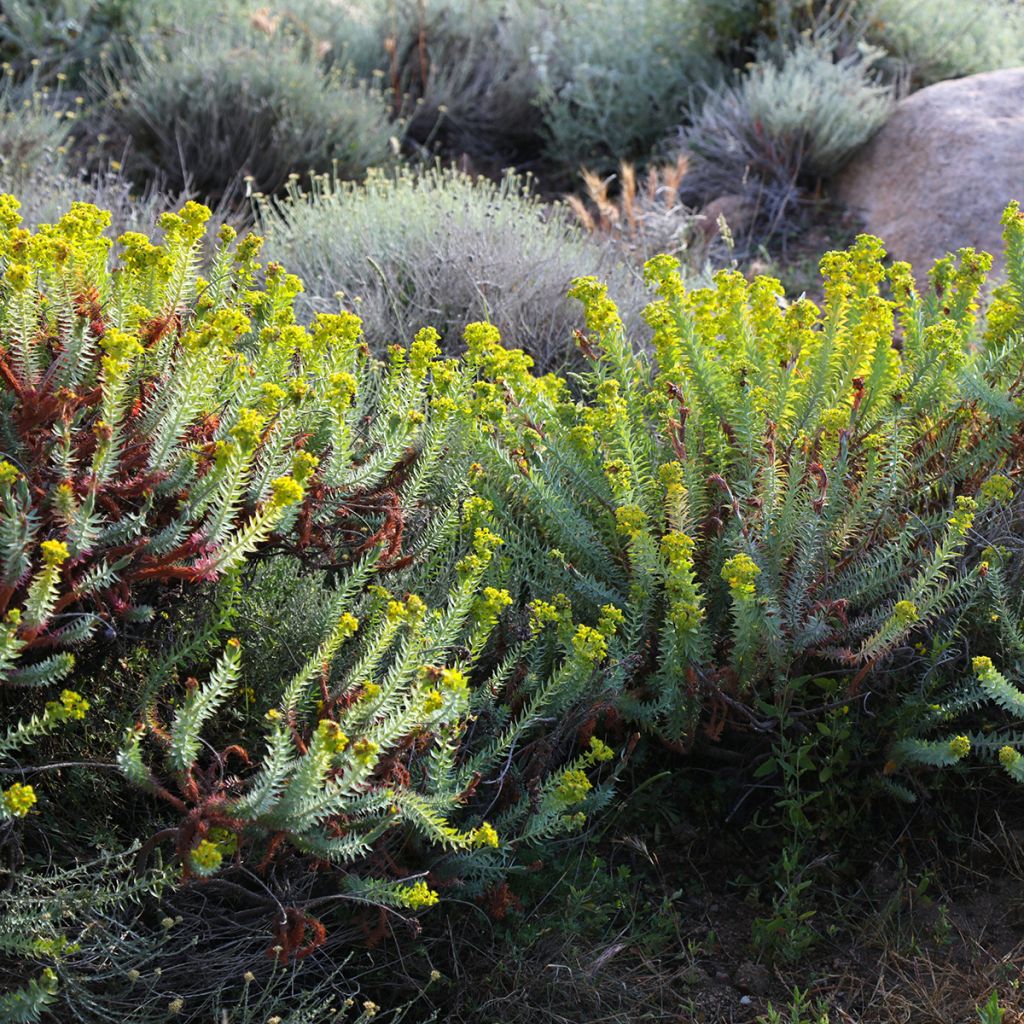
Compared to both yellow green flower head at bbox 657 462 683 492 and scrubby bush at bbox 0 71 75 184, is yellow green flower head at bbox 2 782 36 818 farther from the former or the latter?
scrubby bush at bbox 0 71 75 184

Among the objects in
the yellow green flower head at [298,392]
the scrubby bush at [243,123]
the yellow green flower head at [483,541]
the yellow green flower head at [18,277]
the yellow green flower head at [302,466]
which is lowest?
the scrubby bush at [243,123]

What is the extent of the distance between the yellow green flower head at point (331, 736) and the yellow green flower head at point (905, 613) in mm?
1056

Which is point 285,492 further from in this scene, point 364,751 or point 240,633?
point 240,633

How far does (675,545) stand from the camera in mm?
2270

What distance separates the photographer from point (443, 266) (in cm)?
432

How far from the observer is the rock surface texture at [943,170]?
548 centimetres

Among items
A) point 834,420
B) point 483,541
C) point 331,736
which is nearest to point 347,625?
point 331,736

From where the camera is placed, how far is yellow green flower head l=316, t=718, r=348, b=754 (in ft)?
5.83

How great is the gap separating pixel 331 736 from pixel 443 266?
2.80 m

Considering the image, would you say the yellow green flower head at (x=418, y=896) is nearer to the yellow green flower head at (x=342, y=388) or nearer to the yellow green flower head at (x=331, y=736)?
the yellow green flower head at (x=331, y=736)

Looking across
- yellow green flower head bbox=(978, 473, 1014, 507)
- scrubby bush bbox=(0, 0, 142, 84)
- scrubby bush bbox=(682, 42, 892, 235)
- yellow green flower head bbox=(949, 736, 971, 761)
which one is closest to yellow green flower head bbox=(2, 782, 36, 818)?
yellow green flower head bbox=(949, 736, 971, 761)

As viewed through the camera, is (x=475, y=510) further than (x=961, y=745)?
Yes

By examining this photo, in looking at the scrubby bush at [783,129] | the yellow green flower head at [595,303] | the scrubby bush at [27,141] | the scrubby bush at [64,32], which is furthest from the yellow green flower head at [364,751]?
the scrubby bush at [64,32]

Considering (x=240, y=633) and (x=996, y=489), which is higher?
(x=996, y=489)
